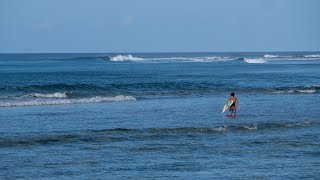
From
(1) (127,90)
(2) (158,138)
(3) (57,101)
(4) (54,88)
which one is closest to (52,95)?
(3) (57,101)

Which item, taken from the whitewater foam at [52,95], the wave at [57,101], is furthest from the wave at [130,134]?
the whitewater foam at [52,95]

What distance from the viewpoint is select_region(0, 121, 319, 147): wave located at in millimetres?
19172

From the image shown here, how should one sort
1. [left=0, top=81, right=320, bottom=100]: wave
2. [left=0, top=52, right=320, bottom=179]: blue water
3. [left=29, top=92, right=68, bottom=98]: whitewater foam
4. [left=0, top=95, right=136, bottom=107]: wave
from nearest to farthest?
1. [left=0, top=52, right=320, bottom=179]: blue water
2. [left=0, top=95, right=136, bottom=107]: wave
3. [left=29, top=92, right=68, bottom=98]: whitewater foam
4. [left=0, top=81, right=320, bottom=100]: wave

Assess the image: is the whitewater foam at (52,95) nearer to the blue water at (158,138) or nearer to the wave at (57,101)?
the wave at (57,101)

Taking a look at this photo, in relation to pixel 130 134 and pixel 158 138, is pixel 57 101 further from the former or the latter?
pixel 158 138

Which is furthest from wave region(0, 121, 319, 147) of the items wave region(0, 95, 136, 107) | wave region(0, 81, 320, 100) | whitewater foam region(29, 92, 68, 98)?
whitewater foam region(29, 92, 68, 98)

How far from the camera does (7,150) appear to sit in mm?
17750

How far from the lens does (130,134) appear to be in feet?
67.7

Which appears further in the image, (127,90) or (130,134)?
(127,90)

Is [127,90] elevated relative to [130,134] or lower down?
lower down

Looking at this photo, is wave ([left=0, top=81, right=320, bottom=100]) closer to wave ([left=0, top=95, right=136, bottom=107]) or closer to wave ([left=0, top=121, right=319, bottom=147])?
wave ([left=0, top=95, right=136, bottom=107])

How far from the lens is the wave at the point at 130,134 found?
1917cm

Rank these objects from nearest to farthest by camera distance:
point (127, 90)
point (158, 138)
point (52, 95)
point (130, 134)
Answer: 1. point (158, 138)
2. point (130, 134)
3. point (52, 95)
4. point (127, 90)

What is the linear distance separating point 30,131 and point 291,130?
8.56m
